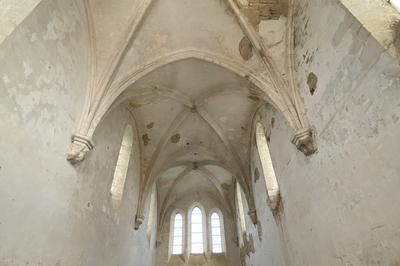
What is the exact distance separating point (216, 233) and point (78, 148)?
987cm

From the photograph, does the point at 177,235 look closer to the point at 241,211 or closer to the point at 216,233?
the point at 216,233

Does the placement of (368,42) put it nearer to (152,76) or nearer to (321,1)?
(321,1)

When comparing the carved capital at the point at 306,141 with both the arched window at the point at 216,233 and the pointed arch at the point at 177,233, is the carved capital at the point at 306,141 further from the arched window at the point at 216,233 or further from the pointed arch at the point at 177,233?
the pointed arch at the point at 177,233

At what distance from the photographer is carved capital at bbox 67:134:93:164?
4.45m

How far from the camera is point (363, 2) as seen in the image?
3.40 m

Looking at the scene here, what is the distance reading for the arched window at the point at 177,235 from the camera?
1224 cm

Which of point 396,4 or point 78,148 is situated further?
point 78,148

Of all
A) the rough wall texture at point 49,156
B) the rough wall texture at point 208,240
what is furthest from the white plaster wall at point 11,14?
the rough wall texture at point 208,240

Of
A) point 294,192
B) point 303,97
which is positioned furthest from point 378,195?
point 303,97

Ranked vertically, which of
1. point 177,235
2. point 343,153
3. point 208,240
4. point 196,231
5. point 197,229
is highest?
point 197,229

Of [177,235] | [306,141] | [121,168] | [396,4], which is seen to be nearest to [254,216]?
[306,141]

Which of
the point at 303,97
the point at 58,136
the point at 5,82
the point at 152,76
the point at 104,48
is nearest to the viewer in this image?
the point at 5,82

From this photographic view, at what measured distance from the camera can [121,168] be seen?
22.6 ft

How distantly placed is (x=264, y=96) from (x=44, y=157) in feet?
15.5
